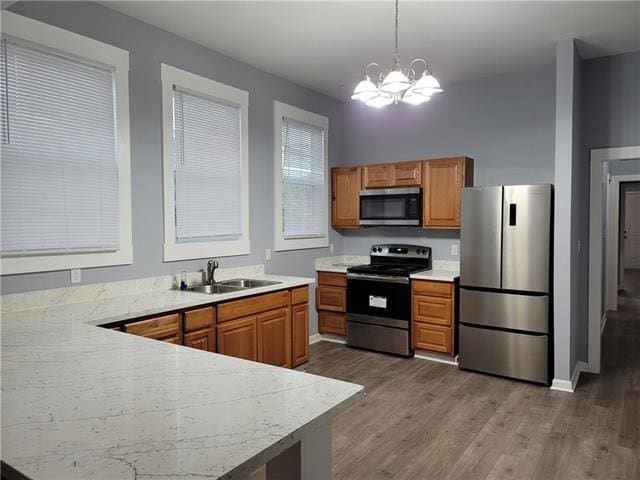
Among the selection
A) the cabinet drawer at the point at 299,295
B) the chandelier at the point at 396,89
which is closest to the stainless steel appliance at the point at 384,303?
the cabinet drawer at the point at 299,295

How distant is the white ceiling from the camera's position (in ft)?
A: 10.3

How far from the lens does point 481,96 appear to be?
480 centimetres

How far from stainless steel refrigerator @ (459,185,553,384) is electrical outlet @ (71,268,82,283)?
3165 mm

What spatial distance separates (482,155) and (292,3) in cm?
265

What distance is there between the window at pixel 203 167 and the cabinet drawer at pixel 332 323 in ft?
4.71

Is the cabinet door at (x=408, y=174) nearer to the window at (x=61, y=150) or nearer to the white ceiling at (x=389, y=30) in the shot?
the white ceiling at (x=389, y=30)

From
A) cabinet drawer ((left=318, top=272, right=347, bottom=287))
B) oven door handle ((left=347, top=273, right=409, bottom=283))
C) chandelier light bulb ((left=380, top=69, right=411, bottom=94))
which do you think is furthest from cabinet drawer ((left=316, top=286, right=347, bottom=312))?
chandelier light bulb ((left=380, top=69, right=411, bottom=94))

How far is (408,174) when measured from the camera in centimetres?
496

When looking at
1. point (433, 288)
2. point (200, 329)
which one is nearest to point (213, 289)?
point (200, 329)

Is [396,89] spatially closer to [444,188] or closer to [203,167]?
[203,167]

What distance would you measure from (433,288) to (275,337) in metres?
1.69

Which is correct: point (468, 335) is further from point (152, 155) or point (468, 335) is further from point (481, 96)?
point (152, 155)

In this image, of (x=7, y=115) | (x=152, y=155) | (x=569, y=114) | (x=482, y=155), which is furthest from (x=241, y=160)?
(x=569, y=114)

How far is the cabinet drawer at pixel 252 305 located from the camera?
3264 mm
